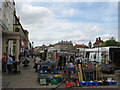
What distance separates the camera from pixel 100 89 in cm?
827

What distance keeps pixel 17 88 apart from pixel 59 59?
8.64 metres

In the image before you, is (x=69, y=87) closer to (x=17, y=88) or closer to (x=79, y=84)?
(x=79, y=84)

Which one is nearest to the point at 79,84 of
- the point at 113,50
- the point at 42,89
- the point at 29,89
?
the point at 42,89

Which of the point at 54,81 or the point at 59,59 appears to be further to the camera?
the point at 59,59

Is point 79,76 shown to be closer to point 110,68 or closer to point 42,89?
point 42,89

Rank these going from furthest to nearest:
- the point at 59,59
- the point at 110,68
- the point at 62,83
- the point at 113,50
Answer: the point at 113,50, the point at 59,59, the point at 110,68, the point at 62,83

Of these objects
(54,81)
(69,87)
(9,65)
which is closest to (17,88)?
(54,81)

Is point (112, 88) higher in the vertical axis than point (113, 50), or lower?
lower

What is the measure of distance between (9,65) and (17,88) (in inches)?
174

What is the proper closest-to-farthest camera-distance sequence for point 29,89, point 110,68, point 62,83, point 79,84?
1. point 29,89
2. point 79,84
3. point 62,83
4. point 110,68

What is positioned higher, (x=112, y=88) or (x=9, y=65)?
(x=9, y=65)

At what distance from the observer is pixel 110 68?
1449 centimetres

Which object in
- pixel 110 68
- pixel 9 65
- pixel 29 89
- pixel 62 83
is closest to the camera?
pixel 29 89

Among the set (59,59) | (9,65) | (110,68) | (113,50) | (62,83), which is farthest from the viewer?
(113,50)
